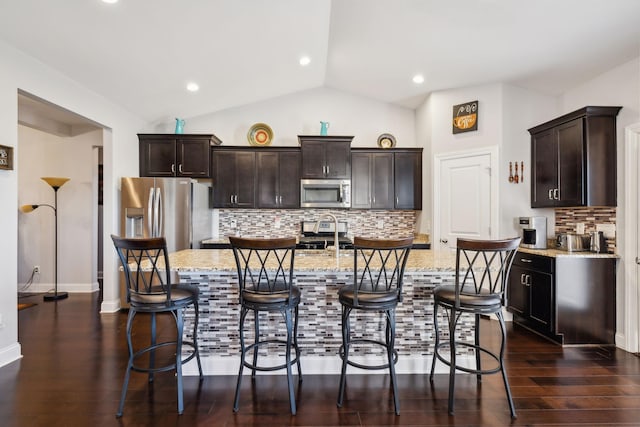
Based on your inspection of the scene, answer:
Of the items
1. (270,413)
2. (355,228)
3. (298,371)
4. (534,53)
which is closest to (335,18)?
(534,53)

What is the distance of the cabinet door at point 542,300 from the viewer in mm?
3229

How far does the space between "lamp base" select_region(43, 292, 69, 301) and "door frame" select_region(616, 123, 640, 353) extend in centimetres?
675

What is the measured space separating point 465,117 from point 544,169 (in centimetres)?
112

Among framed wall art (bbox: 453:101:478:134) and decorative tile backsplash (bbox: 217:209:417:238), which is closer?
framed wall art (bbox: 453:101:478:134)

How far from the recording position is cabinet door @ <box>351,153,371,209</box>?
4.96 m

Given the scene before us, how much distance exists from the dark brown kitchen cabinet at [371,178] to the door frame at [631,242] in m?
2.61

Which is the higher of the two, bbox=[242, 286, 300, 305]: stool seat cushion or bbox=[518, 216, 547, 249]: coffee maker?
bbox=[518, 216, 547, 249]: coffee maker

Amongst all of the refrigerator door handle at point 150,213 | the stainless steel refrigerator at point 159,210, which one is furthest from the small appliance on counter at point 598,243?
the refrigerator door handle at point 150,213

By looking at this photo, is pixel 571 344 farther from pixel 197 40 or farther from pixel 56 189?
pixel 56 189

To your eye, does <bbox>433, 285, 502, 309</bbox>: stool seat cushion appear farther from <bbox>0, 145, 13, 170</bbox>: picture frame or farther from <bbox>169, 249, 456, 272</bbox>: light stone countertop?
<bbox>0, 145, 13, 170</bbox>: picture frame

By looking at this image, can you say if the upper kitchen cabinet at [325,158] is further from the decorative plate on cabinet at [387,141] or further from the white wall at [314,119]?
the decorative plate on cabinet at [387,141]

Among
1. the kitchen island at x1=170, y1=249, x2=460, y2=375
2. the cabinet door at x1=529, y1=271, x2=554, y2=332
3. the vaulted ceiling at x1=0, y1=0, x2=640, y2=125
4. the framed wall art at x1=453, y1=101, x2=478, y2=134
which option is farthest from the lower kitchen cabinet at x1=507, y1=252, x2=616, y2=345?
the vaulted ceiling at x1=0, y1=0, x2=640, y2=125

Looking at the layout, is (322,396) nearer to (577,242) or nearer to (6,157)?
(577,242)

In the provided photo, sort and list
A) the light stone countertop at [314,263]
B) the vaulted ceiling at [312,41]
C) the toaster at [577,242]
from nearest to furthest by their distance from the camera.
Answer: the light stone countertop at [314,263]
the vaulted ceiling at [312,41]
the toaster at [577,242]
